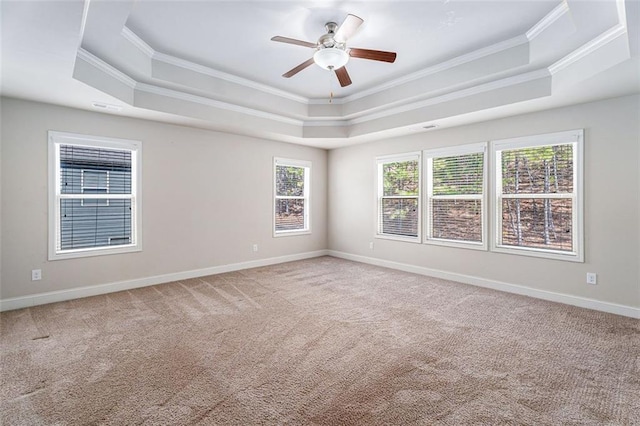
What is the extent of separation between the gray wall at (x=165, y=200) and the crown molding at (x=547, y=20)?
170 inches

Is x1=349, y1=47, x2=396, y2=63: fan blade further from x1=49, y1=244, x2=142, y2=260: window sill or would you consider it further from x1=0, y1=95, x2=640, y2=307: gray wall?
x1=49, y1=244, x2=142, y2=260: window sill

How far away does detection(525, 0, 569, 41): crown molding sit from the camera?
9.43ft

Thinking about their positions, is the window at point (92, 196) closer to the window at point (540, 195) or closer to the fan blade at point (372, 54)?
the fan blade at point (372, 54)

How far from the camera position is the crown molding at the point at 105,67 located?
3.24 metres

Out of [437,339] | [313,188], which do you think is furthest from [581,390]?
[313,188]

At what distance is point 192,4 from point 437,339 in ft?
12.5

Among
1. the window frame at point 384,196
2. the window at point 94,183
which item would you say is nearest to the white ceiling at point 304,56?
the window frame at point 384,196

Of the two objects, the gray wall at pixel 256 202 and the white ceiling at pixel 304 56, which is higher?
the white ceiling at pixel 304 56

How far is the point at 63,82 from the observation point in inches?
128

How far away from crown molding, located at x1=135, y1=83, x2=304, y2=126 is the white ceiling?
0.02 meters

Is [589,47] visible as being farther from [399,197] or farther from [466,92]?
[399,197]

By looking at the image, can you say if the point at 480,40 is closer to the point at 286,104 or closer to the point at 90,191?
the point at 286,104

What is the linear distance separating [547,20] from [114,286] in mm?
5993

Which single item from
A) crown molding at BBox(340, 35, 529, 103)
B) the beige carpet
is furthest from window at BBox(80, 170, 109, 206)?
crown molding at BBox(340, 35, 529, 103)
